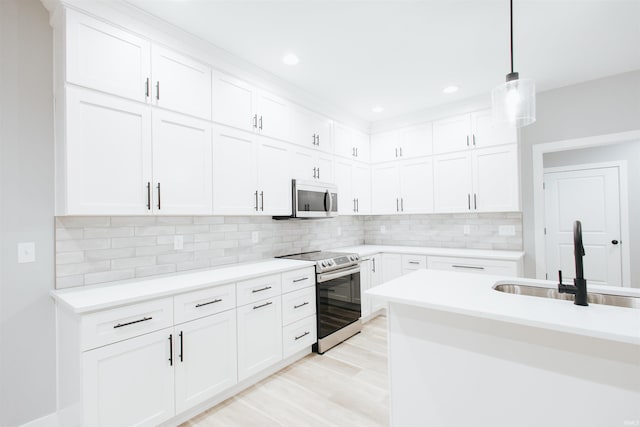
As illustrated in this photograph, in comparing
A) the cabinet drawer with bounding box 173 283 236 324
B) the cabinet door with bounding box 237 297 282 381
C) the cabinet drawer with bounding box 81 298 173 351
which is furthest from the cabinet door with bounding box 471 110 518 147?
the cabinet drawer with bounding box 81 298 173 351

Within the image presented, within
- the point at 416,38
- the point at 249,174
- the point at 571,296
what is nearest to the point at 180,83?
the point at 249,174

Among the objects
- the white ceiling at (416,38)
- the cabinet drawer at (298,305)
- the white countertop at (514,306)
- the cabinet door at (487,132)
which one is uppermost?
the white ceiling at (416,38)

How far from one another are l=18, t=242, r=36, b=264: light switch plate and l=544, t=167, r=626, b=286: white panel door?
5.52 meters

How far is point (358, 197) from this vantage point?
4219 mm

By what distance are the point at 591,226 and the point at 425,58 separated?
376 centimetres

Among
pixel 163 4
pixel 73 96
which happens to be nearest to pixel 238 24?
pixel 163 4

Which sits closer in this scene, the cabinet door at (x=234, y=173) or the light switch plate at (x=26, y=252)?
the light switch plate at (x=26, y=252)

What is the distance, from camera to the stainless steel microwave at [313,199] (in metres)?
3.11

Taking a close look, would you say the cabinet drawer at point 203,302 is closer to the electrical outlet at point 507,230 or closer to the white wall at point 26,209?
the white wall at point 26,209

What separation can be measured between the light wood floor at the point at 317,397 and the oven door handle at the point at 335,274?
742 mm

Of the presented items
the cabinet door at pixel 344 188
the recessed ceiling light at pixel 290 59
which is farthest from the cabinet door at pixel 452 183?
the recessed ceiling light at pixel 290 59

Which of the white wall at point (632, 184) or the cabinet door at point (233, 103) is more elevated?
the cabinet door at point (233, 103)

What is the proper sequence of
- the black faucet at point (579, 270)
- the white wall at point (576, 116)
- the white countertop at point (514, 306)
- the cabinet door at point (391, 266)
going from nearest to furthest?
the white countertop at point (514, 306) < the black faucet at point (579, 270) < the white wall at point (576, 116) < the cabinet door at point (391, 266)

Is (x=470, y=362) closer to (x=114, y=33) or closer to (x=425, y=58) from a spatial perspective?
(x=425, y=58)
